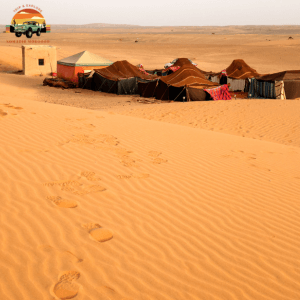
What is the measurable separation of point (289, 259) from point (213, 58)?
48.1m

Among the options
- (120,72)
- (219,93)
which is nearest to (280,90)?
(219,93)

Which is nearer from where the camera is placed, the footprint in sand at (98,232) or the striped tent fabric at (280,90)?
the footprint in sand at (98,232)

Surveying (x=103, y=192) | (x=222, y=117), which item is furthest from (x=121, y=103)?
(x=103, y=192)

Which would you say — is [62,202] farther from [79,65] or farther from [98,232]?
[79,65]

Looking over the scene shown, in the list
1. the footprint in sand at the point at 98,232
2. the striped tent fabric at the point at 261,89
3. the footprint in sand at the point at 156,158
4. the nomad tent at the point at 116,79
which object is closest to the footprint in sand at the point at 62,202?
the footprint in sand at the point at 98,232

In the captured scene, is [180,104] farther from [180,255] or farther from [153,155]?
[180,255]

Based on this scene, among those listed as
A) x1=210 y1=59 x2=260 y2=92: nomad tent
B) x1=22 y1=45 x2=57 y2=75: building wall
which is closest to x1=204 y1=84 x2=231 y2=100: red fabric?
x1=210 y1=59 x2=260 y2=92: nomad tent

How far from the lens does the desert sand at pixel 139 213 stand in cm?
336

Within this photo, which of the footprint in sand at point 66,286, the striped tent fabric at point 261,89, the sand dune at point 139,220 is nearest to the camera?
the footprint in sand at point 66,286

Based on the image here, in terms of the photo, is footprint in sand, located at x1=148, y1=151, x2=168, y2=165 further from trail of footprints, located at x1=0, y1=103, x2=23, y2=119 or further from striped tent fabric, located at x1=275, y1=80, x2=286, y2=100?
striped tent fabric, located at x1=275, y1=80, x2=286, y2=100

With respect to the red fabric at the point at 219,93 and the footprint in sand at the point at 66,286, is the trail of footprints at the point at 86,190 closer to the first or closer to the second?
the footprint in sand at the point at 66,286

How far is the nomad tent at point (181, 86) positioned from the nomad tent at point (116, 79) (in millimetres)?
1384

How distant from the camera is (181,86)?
68.9ft

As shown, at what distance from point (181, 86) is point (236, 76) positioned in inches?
318
